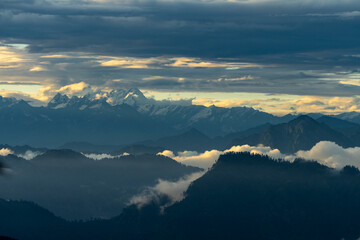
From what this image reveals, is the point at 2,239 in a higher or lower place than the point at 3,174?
lower

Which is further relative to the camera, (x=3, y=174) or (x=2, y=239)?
(x=2, y=239)
